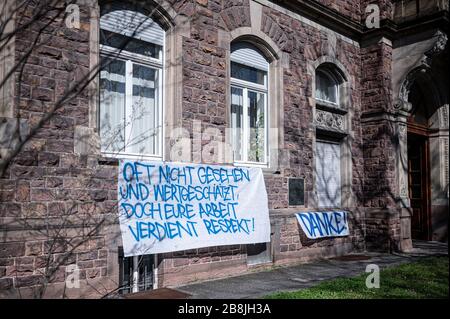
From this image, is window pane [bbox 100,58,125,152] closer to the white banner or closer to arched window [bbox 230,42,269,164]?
the white banner

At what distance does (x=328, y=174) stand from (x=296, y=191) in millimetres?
1750

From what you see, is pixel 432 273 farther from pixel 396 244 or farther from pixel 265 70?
pixel 265 70

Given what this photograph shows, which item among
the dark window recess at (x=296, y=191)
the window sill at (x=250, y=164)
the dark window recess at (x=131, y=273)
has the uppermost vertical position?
the window sill at (x=250, y=164)

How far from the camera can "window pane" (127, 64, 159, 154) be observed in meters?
7.14

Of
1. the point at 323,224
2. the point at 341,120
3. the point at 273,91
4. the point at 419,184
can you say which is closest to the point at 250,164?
the point at 273,91

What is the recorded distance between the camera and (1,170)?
5492 millimetres

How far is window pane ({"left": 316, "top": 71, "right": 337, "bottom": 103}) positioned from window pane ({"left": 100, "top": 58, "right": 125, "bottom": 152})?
18.1ft

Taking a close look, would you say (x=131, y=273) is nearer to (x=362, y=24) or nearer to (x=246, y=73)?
(x=246, y=73)

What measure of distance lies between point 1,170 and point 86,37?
219 cm

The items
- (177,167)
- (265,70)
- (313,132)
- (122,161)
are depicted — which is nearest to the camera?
(122,161)

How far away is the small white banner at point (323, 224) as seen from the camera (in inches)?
376

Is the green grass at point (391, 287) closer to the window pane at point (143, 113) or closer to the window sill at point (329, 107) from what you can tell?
the window pane at point (143, 113)

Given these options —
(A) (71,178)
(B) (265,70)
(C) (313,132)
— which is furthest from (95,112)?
(C) (313,132)

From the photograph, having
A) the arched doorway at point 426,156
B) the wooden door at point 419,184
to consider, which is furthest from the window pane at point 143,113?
the wooden door at point 419,184
